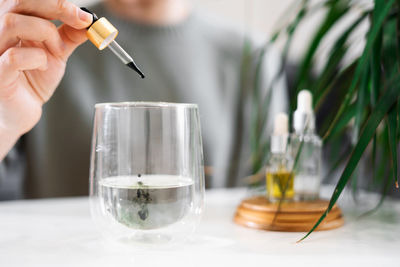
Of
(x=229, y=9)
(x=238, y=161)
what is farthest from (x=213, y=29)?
(x=238, y=161)

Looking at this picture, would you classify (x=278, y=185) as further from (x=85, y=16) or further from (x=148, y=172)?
(x=85, y=16)

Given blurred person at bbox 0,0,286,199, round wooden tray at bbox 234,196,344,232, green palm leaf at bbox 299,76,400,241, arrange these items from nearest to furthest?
1. green palm leaf at bbox 299,76,400,241
2. round wooden tray at bbox 234,196,344,232
3. blurred person at bbox 0,0,286,199

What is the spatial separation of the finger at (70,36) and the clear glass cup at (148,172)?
132 mm

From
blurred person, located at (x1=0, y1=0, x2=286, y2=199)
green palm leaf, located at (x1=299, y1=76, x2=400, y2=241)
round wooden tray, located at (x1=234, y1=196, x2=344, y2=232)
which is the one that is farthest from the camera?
blurred person, located at (x1=0, y1=0, x2=286, y2=199)

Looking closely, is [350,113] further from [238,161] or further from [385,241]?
[238,161]

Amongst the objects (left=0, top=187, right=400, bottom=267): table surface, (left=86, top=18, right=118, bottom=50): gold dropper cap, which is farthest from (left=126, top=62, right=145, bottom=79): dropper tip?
(left=0, top=187, right=400, bottom=267): table surface

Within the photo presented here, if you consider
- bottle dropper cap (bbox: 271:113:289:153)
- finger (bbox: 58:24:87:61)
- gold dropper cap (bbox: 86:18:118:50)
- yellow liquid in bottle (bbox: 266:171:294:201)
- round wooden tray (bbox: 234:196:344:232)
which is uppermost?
finger (bbox: 58:24:87:61)

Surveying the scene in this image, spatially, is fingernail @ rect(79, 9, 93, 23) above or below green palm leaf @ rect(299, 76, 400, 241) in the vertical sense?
above

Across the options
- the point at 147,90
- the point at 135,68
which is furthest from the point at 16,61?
the point at 147,90

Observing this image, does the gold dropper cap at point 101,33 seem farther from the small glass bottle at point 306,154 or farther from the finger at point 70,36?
→ the small glass bottle at point 306,154

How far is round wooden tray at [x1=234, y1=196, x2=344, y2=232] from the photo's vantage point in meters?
0.49

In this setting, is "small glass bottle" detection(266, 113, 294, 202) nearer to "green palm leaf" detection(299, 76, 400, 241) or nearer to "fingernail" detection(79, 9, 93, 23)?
"green palm leaf" detection(299, 76, 400, 241)

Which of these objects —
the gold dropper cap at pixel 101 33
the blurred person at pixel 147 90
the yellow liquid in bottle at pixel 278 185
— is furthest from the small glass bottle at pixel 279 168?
the blurred person at pixel 147 90

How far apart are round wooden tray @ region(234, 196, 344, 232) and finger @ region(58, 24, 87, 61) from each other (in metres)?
0.33
